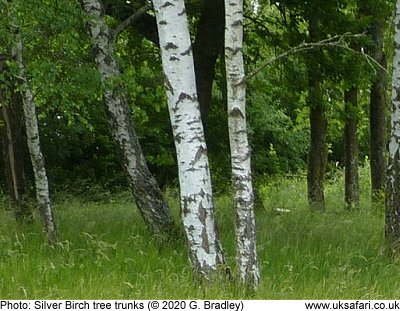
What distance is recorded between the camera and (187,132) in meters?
5.89

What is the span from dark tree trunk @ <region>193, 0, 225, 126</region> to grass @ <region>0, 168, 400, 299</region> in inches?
89.2

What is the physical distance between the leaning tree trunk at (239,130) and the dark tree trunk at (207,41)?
4.72 meters

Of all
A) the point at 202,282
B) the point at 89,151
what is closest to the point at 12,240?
the point at 202,282

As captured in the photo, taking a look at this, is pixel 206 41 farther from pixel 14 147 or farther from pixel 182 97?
pixel 182 97

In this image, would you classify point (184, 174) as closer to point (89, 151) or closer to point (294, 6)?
point (294, 6)

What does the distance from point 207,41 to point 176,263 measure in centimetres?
460

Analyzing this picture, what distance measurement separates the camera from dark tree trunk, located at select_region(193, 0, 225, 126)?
34.4ft

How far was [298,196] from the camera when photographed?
58.4ft

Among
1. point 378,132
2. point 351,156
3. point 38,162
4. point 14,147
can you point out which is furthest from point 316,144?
point 38,162

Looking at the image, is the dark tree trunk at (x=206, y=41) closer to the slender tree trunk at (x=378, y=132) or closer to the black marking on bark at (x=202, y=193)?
the slender tree trunk at (x=378, y=132)

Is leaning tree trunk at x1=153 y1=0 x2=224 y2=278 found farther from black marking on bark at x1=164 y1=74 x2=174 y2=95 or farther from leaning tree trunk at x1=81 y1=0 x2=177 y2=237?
leaning tree trunk at x1=81 y1=0 x2=177 y2=237

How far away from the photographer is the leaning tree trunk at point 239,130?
19.0 feet
